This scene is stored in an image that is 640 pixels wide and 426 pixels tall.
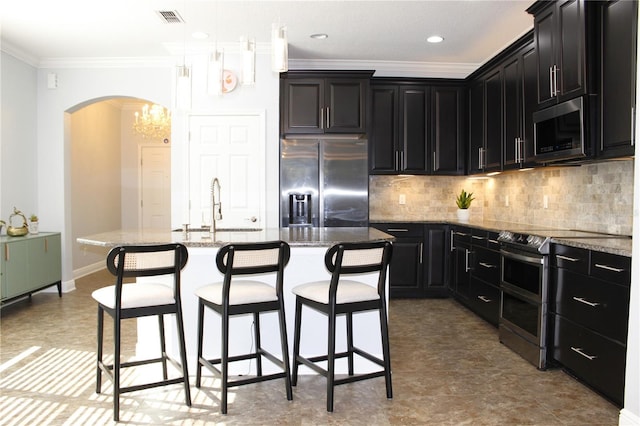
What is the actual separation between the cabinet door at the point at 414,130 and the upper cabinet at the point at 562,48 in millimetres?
2018

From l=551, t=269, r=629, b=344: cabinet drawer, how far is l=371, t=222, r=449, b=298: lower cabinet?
2369mm

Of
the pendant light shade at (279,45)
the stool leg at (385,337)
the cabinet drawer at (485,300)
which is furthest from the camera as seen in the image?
Answer: the cabinet drawer at (485,300)

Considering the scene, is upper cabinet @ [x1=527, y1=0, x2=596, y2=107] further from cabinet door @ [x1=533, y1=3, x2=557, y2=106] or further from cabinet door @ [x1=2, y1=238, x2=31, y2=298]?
cabinet door @ [x1=2, y1=238, x2=31, y2=298]

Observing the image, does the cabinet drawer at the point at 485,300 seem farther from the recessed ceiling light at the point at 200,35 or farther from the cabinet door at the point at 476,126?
the recessed ceiling light at the point at 200,35

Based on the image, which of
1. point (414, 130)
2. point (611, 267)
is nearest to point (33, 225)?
point (414, 130)

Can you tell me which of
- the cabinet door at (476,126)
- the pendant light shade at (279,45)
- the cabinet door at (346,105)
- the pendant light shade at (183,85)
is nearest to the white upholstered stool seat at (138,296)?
the pendant light shade at (183,85)

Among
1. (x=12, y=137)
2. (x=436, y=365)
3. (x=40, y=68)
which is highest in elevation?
(x=40, y=68)

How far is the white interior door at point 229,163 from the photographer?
17.7ft

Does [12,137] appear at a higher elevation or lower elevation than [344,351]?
higher

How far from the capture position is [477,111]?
5.56 meters

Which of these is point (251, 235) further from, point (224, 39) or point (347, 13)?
point (224, 39)

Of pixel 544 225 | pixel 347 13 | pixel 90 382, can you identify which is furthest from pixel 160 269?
pixel 544 225

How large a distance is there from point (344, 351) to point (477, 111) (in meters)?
3.42

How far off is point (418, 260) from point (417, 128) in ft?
5.12
